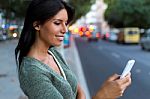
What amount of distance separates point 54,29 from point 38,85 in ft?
1.04

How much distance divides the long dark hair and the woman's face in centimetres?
2

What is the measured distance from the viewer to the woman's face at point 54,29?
232 cm

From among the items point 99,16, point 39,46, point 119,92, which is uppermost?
point 39,46

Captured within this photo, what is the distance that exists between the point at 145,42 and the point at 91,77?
20.6m

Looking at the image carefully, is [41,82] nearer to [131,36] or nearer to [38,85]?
[38,85]

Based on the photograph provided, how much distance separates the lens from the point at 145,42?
3628 cm

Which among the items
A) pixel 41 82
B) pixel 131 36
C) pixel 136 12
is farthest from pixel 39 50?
pixel 136 12

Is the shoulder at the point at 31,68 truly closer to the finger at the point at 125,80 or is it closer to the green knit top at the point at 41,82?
the green knit top at the point at 41,82

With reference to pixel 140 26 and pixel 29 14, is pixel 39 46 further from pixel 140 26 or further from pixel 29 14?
pixel 140 26

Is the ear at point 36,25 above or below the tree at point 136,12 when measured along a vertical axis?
above

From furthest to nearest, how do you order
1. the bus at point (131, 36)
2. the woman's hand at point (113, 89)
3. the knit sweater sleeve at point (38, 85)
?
the bus at point (131, 36) → the woman's hand at point (113, 89) → the knit sweater sleeve at point (38, 85)

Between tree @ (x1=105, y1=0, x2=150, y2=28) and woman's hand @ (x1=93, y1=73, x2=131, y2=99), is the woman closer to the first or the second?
woman's hand @ (x1=93, y1=73, x2=131, y2=99)

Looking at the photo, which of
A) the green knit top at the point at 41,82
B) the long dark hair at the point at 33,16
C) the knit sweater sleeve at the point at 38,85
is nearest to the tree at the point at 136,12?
the long dark hair at the point at 33,16

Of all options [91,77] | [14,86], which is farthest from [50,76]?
[91,77]
